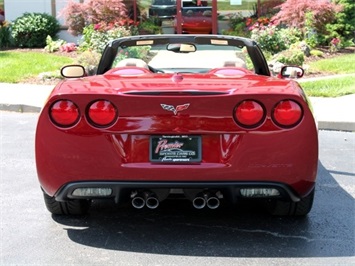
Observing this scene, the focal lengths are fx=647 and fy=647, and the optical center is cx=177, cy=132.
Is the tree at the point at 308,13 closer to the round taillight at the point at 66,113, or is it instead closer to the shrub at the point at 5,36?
the shrub at the point at 5,36

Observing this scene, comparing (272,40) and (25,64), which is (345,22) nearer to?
(272,40)

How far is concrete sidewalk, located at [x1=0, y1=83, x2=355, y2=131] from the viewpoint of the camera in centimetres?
912

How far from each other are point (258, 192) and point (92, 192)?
1115 millimetres

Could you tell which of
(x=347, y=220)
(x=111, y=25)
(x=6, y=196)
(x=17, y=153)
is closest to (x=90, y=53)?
(x=111, y=25)

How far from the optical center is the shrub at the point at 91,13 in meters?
18.1

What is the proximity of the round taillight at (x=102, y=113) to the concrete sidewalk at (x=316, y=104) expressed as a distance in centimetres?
502

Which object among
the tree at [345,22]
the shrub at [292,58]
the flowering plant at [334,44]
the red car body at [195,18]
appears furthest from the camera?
the red car body at [195,18]

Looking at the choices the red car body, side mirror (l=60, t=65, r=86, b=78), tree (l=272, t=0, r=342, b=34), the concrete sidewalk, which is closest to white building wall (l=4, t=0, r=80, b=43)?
the red car body

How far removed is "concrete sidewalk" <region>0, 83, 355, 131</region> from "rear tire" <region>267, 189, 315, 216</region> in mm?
4398

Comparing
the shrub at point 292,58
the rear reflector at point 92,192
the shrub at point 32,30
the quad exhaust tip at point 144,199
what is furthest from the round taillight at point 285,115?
the shrub at point 32,30

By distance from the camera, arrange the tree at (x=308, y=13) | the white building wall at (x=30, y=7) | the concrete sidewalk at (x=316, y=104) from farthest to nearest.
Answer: the white building wall at (x=30, y=7), the tree at (x=308, y=13), the concrete sidewalk at (x=316, y=104)

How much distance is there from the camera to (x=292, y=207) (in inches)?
192

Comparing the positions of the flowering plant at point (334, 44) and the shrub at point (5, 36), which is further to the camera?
the shrub at point (5, 36)

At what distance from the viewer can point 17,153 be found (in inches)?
295
